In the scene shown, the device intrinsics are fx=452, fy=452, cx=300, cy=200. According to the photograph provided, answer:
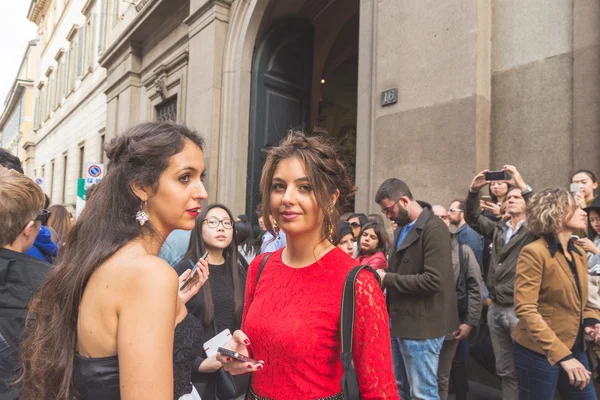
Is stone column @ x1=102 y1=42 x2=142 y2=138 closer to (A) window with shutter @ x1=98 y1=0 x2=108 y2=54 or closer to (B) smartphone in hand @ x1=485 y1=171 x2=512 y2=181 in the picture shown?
(A) window with shutter @ x1=98 y1=0 x2=108 y2=54

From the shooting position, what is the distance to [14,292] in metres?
2.11

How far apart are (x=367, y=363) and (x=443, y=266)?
7.65 feet

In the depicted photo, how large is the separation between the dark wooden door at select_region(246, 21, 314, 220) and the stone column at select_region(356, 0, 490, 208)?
12.1ft

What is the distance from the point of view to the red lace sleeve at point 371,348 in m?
1.70

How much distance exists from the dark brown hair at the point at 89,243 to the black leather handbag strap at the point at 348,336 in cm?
75

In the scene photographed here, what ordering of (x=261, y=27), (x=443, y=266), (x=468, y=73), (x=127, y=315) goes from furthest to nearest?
(x=261, y=27) → (x=468, y=73) → (x=443, y=266) → (x=127, y=315)

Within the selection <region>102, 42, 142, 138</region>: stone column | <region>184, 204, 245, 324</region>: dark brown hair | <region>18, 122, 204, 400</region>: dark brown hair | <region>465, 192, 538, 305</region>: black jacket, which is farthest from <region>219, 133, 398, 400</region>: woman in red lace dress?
<region>102, 42, 142, 138</region>: stone column

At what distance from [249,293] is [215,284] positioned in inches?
54.1

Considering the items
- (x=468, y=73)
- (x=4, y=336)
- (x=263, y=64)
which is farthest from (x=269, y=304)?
(x=263, y=64)

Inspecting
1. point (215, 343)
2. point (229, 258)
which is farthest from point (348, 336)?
point (229, 258)

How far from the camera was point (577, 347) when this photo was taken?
9.87ft

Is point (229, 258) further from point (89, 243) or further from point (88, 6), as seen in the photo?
point (88, 6)

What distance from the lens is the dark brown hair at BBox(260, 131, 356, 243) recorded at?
195 centimetres

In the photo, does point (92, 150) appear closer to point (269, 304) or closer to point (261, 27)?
point (261, 27)
